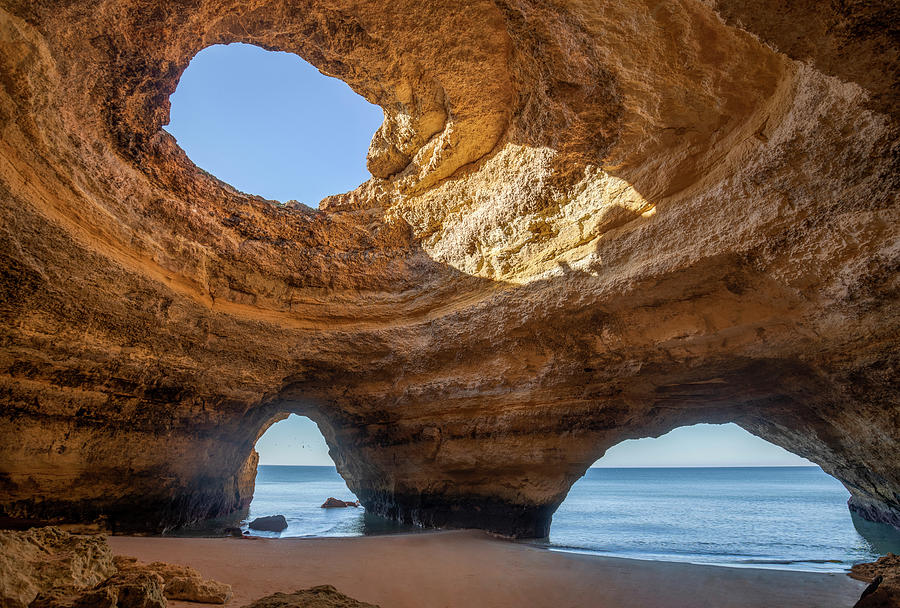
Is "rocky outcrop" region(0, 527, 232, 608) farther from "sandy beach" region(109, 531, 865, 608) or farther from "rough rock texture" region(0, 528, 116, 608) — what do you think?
"sandy beach" region(109, 531, 865, 608)

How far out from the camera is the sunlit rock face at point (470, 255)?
453cm

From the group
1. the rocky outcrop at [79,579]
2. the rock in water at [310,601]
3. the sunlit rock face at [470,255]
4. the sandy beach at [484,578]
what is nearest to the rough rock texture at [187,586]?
the rocky outcrop at [79,579]

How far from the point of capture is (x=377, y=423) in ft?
31.6

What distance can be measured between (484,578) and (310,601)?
8.02 feet

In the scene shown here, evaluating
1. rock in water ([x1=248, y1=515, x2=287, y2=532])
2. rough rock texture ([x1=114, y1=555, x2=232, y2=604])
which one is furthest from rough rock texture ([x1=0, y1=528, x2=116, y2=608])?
rock in water ([x1=248, y1=515, x2=287, y2=532])

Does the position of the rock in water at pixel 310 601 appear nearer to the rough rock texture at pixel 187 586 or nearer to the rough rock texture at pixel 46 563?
the rough rock texture at pixel 187 586

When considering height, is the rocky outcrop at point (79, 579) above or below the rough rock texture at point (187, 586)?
above

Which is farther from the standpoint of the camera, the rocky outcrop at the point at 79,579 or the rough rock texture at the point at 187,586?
the rough rock texture at the point at 187,586

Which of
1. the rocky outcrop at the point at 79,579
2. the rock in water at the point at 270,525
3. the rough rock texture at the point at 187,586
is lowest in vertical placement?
the rock in water at the point at 270,525

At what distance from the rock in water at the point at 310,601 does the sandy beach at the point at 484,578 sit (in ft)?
1.74

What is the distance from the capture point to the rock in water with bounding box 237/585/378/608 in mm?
2502

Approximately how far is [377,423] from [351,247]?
4079 mm

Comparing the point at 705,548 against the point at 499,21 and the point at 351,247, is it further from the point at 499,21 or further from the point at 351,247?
the point at 499,21

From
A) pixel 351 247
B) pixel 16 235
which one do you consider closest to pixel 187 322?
pixel 16 235
